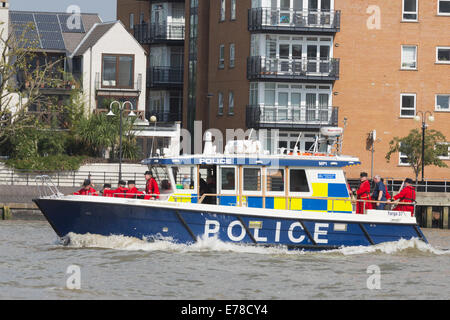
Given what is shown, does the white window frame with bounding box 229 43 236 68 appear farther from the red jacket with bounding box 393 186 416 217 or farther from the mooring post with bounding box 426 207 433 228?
the red jacket with bounding box 393 186 416 217

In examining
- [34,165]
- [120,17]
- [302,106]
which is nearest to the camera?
[34,165]

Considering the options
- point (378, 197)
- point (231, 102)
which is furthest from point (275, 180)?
point (231, 102)

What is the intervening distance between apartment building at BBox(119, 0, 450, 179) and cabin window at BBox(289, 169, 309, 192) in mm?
26534

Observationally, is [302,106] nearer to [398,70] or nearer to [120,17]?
[398,70]

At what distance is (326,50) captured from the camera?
178ft

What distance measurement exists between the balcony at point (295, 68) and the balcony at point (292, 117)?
1.56m

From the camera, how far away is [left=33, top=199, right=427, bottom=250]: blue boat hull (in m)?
25.8

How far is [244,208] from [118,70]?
120 ft

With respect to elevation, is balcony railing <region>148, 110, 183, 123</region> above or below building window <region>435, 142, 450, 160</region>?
above

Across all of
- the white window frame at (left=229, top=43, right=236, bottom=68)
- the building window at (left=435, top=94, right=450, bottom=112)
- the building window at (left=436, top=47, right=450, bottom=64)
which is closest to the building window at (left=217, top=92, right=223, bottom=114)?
the white window frame at (left=229, top=43, right=236, bottom=68)

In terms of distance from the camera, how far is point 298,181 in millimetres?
26891

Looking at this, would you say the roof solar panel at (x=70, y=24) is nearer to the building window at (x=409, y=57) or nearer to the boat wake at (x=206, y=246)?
the building window at (x=409, y=57)

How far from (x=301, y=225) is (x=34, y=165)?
81.7 ft

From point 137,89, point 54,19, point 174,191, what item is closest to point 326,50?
point 137,89
